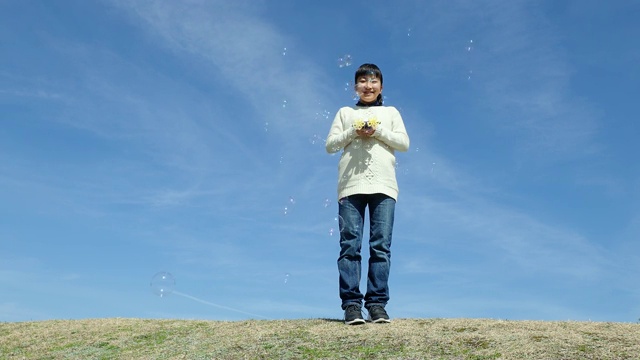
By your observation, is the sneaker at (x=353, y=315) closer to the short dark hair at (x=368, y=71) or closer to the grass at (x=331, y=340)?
the grass at (x=331, y=340)

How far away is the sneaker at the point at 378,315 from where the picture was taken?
31.0 feet

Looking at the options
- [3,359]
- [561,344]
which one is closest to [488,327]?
[561,344]

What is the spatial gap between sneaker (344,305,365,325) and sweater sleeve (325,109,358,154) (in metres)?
2.19

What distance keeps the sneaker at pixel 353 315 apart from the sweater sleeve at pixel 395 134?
2.29 meters

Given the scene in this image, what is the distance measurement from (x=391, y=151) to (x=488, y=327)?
2.76 meters

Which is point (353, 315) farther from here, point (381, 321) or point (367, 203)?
point (367, 203)

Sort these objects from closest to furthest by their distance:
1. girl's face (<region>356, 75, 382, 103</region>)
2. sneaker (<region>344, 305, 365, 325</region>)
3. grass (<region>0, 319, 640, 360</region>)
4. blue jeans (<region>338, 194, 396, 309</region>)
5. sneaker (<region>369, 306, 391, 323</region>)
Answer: grass (<region>0, 319, 640, 360</region>) → blue jeans (<region>338, 194, 396, 309</region>) → sneaker (<region>344, 305, 365, 325</region>) → sneaker (<region>369, 306, 391, 323</region>) → girl's face (<region>356, 75, 382, 103</region>)

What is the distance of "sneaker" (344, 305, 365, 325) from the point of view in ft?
30.6

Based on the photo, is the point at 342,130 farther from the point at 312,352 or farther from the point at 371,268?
the point at 312,352

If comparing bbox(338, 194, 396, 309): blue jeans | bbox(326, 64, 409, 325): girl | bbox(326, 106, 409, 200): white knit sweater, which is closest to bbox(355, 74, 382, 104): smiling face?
bbox(326, 106, 409, 200): white knit sweater

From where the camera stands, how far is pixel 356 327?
921 centimetres

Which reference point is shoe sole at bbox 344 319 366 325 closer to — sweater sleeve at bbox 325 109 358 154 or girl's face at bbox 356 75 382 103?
sweater sleeve at bbox 325 109 358 154

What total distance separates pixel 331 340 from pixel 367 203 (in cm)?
194

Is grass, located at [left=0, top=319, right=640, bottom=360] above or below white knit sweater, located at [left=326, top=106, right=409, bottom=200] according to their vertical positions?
below
